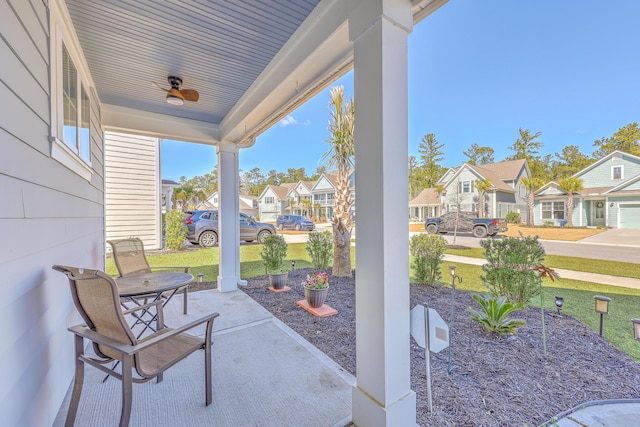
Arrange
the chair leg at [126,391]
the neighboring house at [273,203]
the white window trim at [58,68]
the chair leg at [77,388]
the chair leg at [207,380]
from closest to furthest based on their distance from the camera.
A: the chair leg at [126,391] → the chair leg at [77,388] → the white window trim at [58,68] → the chair leg at [207,380] → the neighboring house at [273,203]

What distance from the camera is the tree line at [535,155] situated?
13696 millimetres

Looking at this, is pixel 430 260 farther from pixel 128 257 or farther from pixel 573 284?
pixel 128 257

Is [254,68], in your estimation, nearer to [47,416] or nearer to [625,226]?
[47,416]

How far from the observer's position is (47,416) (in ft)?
5.14

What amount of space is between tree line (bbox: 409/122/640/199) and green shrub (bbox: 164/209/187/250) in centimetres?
1045

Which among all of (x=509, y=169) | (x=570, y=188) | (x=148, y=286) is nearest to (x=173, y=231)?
(x=148, y=286)

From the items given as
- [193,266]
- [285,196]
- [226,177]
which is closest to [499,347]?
[226,177]

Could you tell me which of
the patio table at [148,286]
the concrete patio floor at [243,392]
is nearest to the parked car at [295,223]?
the patio table at [148,286]

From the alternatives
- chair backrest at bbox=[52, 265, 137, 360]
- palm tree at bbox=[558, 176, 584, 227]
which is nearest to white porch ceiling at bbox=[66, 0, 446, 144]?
chair backrest at bbox=[52, 265, 137, 360]

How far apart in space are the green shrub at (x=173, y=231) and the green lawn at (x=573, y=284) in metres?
0.53

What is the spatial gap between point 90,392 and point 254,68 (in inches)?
131

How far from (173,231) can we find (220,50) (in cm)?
822

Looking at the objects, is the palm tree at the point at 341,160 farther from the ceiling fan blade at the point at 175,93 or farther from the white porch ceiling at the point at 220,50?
the ceiling fan blade at the point at 175,93

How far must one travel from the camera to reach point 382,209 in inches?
58.4
